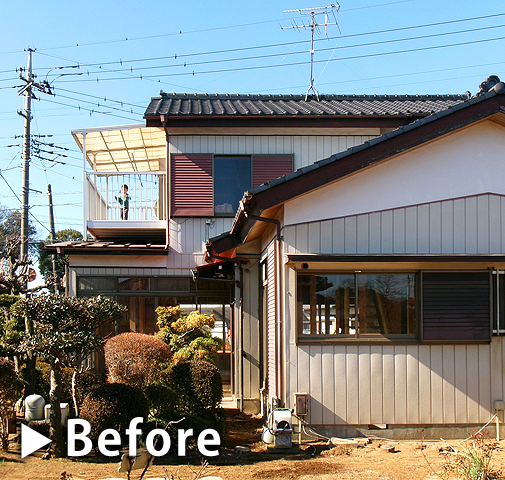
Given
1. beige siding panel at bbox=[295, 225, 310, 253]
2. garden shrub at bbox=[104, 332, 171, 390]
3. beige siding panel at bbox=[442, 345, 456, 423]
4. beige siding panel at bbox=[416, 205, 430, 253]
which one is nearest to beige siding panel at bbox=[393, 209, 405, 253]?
beige siding panel at bbox=[416, 205, 430, 253]

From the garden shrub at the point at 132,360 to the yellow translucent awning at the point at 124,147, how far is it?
6.99 meters

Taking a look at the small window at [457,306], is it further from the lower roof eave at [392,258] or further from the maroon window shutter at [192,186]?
the maroon window shutter at [192,186]

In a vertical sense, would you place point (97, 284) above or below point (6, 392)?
above

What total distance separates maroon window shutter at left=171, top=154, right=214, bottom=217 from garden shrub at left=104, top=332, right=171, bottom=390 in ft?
17.3

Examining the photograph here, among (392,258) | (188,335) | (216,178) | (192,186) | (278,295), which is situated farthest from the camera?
(216,178)

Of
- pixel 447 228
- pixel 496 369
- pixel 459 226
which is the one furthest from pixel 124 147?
pixel 496 369

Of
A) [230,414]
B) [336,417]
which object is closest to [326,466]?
[336,417]

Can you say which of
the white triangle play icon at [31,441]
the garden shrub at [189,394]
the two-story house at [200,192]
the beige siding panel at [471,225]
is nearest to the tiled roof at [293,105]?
the two-story house at [200,192]

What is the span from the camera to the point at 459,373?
370 inches

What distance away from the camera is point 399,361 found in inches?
368

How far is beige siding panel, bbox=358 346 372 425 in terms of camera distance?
923cm

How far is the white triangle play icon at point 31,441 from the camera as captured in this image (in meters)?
8.49

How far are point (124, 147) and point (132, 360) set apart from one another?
28.4ft

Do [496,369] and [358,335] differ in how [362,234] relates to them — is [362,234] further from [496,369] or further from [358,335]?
[496,369]
